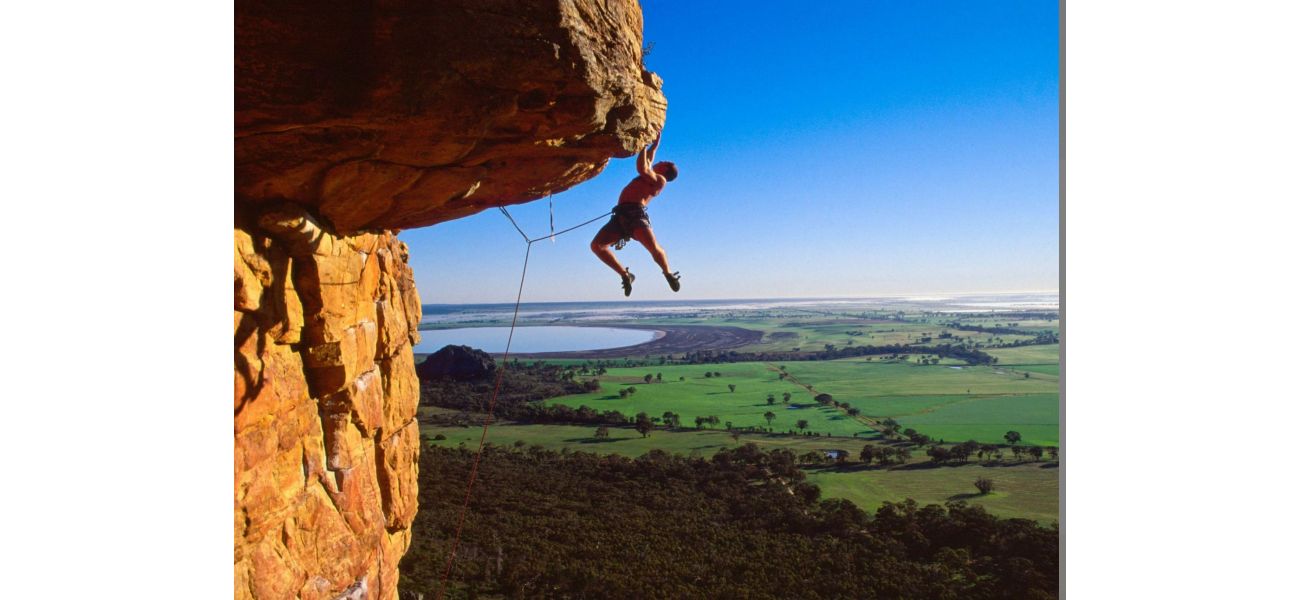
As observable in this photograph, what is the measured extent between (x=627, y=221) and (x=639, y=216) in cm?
13

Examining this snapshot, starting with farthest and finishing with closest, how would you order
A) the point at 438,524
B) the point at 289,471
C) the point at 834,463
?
the point at 834,463 < the point at 438,524 < the point at 289,471

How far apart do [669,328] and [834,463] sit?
1677cm

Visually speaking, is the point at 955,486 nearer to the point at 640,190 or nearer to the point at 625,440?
the point at 625,440

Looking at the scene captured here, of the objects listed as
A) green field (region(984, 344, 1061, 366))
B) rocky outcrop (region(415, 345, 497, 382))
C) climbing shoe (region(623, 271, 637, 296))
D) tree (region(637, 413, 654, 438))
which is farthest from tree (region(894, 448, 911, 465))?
climbing shoe (region(623, 271, 637, 296))

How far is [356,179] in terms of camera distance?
Answer: 373 centimetres

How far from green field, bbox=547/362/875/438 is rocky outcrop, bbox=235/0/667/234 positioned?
24.8 metres

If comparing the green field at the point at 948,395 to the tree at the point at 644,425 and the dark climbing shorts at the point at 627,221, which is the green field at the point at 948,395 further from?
the dark climbing shorts at the point at 627,221

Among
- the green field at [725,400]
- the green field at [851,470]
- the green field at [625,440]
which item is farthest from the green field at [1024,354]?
the green field at [625,440]

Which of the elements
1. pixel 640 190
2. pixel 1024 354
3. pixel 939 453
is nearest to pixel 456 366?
pixel 939 453

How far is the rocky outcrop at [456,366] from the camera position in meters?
25.6

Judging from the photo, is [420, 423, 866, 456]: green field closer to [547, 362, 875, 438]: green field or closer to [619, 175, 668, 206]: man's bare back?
[547, 362, 875, 438]: green field
